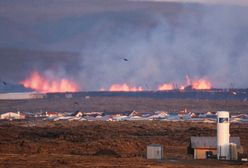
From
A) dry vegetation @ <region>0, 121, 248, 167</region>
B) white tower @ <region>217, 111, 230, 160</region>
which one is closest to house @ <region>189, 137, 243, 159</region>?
dry vegetation @ <region>0, 121, 248, 167</region>

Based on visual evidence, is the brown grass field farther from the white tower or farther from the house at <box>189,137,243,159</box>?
the white tower

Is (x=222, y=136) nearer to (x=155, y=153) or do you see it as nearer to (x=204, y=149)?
(x=204, y=149)

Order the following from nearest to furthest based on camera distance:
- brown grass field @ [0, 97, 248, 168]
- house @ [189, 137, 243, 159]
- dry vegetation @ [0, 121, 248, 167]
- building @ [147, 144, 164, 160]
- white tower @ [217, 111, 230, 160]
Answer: brown grass field @ [0, 97, 248, 168] < dry vegetation @ [0, 121, 248, 167] < white tower @ [217, 111, 230, 160] < building @ [147, 144, 164, 160] < house @ [189, 137, 243, 159]

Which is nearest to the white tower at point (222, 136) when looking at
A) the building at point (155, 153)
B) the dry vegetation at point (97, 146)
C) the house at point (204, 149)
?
the house at point (204, 149)

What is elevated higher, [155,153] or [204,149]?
[204,149]

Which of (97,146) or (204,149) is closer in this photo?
(204,149)

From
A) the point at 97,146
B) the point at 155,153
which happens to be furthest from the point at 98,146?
the point at 155,153

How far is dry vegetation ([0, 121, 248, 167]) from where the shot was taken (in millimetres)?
59906

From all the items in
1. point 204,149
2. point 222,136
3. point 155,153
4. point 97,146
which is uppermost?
point 222,136

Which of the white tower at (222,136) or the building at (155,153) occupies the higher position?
the white tower at (222,136)

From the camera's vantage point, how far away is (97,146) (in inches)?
3339

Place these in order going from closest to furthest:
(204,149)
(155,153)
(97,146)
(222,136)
Result: (222,136)
(155,153)
(204,149)
(97,146)

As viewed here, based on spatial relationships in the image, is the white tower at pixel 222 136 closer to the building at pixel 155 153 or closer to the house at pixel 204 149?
the house at pixel 204 149

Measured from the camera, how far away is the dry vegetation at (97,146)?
5991 cm
